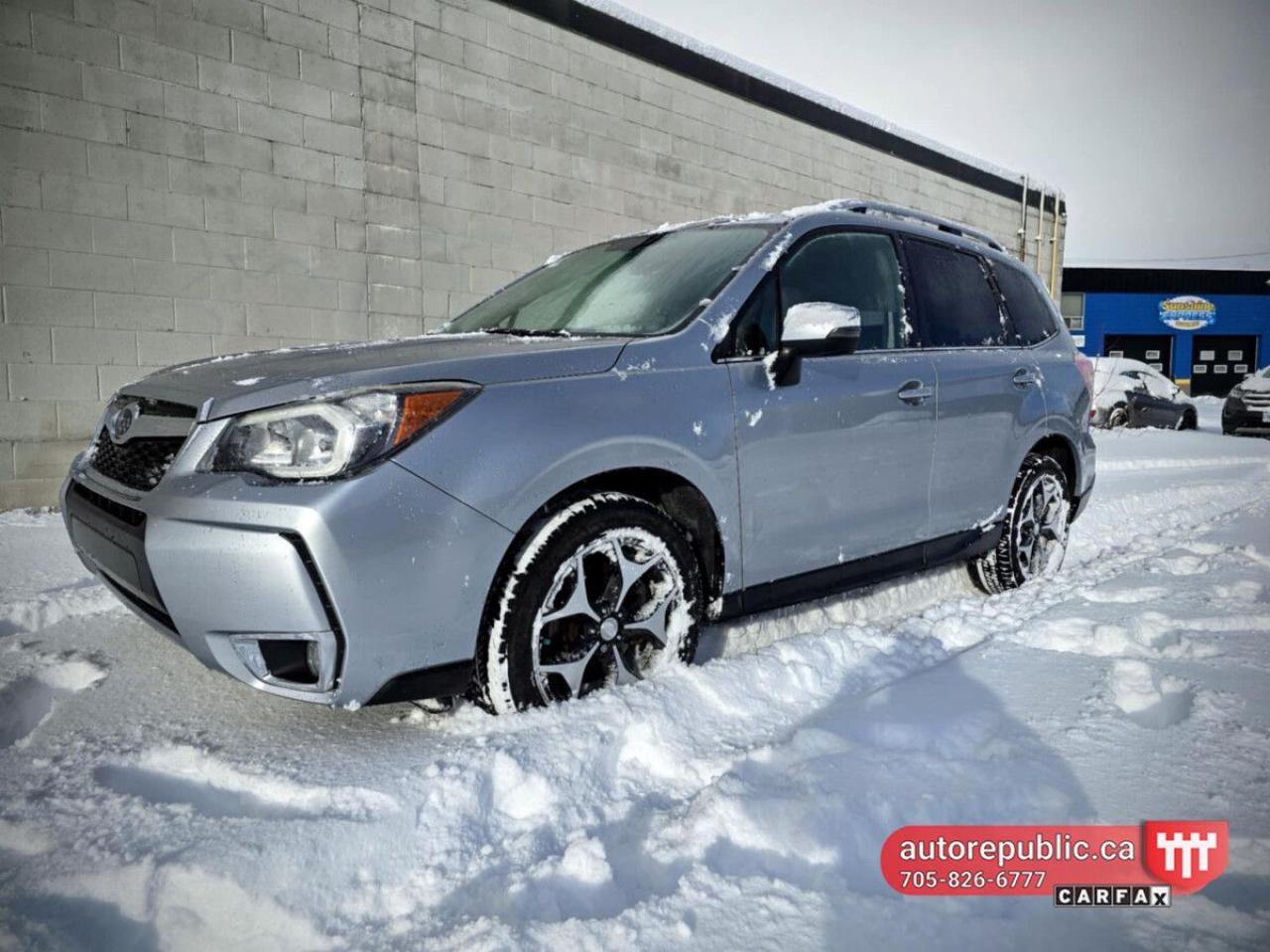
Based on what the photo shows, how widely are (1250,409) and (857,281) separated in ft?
44.2

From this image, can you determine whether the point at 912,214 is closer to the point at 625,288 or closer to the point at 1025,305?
the point at 1025,305

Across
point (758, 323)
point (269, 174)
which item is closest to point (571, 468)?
point (758, 323)

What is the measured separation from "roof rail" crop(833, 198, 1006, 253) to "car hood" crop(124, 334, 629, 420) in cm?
137

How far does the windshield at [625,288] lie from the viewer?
2.61 meters

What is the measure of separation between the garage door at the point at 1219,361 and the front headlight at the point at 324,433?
42.0 metres

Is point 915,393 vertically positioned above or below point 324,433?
above

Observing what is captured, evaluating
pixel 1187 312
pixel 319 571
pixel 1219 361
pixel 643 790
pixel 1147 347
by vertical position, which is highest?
pixel 1187 312

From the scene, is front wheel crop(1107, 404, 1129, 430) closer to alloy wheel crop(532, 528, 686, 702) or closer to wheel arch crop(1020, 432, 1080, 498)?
wheel arch crop(1020, 432, 1080, 498)

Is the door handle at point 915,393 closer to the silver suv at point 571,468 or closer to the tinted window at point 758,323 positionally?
the silver suv at point 571,468

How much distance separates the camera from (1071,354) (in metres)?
4.11

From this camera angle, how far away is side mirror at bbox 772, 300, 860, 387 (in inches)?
95.7

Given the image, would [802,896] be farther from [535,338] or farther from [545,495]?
[535,338]

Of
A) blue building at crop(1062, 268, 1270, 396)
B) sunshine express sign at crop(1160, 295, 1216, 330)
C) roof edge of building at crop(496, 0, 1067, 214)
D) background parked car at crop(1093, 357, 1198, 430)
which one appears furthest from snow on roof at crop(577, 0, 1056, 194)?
sunshine express sign at crop(1160, 295, 1216, 330)

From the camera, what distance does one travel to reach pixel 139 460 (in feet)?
6.93
